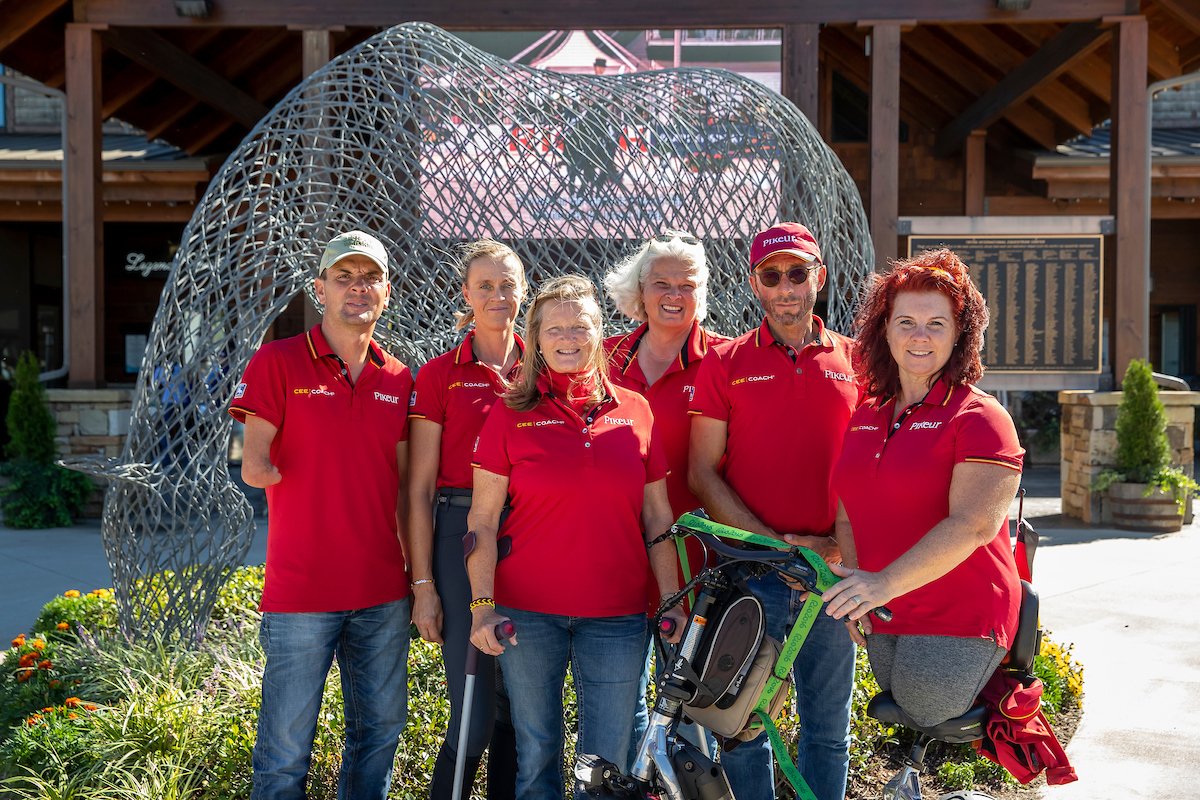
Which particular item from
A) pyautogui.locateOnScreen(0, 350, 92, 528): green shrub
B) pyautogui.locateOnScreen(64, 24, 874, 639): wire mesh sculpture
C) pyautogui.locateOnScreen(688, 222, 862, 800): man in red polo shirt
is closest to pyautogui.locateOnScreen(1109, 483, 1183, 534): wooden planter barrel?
pyautogui.locateOnScreen(64, 24, 874, 639): wire mesh sculpture

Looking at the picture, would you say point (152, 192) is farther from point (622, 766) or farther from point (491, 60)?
point (622, 766)

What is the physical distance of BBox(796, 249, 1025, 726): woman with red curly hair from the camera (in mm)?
1953

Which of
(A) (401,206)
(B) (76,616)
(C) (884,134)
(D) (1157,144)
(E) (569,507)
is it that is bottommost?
(B) (76,616)

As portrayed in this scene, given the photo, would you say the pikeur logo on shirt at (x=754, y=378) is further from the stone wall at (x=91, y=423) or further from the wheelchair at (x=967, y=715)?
the stone wall at (x=91, y=423)

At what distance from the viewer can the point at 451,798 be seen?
101 inches

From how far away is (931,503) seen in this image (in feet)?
6.73

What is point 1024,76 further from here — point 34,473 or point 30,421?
point 34,473

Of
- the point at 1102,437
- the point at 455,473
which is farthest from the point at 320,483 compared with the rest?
the point at 1102,437

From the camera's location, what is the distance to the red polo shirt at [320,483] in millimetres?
2477

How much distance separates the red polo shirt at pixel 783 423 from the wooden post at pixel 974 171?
32.0ft

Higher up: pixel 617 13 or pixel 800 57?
pixel 617 13

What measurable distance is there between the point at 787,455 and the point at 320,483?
4.28ft

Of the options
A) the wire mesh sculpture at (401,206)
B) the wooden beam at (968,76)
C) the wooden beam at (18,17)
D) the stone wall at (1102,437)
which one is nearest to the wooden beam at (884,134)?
the wooden beam at (968,76)

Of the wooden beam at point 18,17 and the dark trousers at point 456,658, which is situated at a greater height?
the wooden beam at point 18,17
